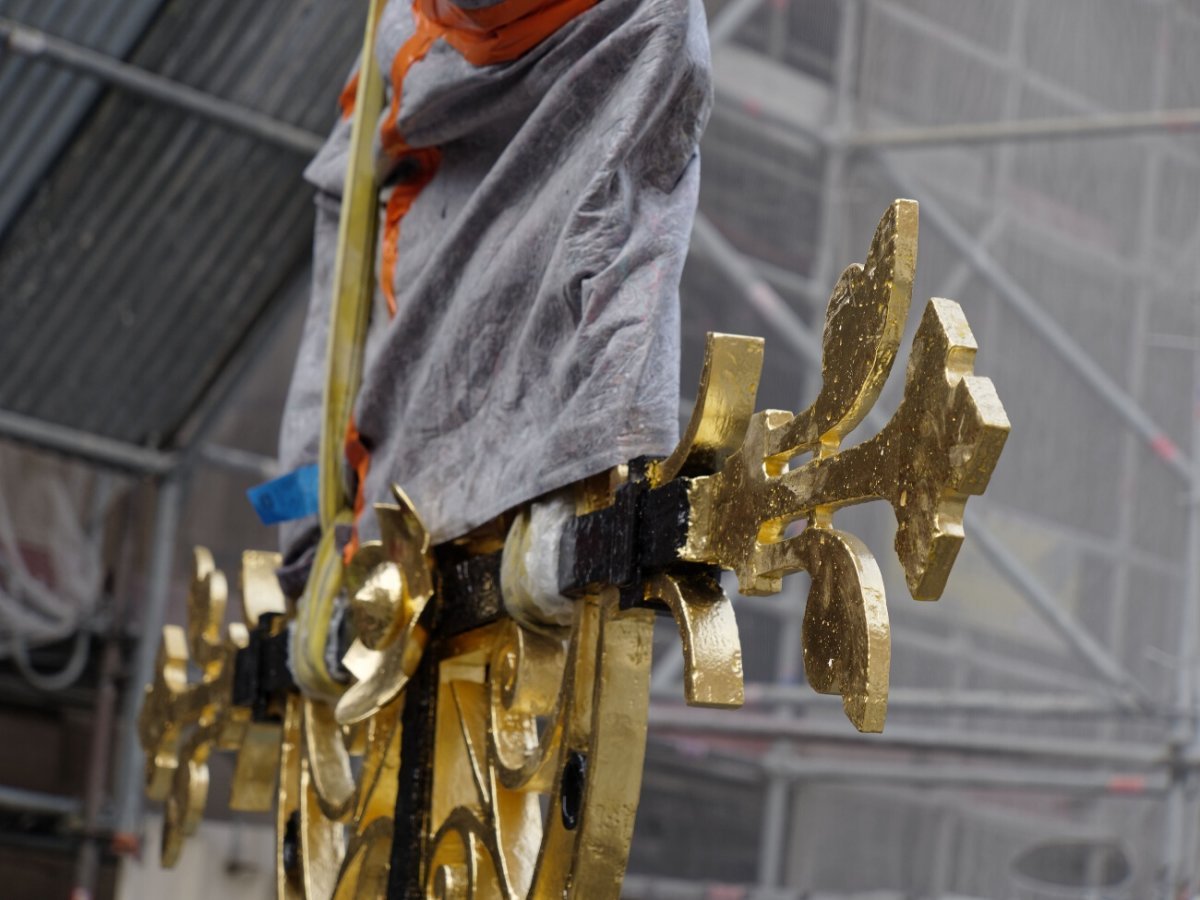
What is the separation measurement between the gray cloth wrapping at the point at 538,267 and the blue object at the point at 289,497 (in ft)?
0.32

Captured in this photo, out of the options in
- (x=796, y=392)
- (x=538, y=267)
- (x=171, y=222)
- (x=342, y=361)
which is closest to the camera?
(x=538, y=267)

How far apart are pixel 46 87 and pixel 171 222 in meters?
0.30

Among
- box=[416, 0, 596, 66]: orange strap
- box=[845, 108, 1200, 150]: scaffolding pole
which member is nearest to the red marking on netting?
box=[845, 108, 1200, 150]: scaffolding pole

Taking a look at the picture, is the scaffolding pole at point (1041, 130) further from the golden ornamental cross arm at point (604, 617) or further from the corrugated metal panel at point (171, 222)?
the golden ornamental cross arm at point (604, 617)

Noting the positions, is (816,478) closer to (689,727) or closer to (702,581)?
(702,581)

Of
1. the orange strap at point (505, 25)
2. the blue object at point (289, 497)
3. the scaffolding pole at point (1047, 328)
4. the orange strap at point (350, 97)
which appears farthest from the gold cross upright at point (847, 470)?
the scaffolding pole at point (1047, 328)

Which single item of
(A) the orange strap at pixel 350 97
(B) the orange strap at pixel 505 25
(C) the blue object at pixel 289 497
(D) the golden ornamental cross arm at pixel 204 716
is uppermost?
(A) the orange strap at pixel 350 97

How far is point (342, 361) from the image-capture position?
151 centimetres

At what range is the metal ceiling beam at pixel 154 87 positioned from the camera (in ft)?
9.74

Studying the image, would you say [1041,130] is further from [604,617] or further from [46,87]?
[604,617]

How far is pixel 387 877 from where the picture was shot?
137 centimetres

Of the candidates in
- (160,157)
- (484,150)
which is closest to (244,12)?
(160,157)


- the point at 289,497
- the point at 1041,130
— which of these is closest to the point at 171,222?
the point at 1041,130

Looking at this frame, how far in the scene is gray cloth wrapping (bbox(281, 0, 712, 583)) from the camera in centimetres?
117
